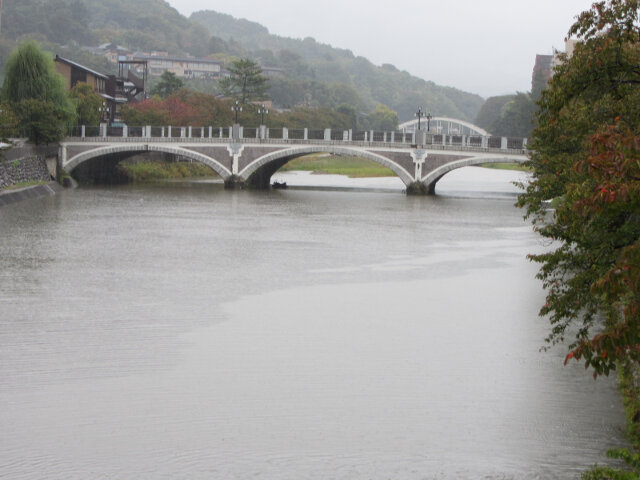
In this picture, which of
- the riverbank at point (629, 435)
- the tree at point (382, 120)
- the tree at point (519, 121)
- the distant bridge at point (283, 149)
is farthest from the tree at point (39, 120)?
the tree at point (382, 120)

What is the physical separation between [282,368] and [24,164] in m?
40.3

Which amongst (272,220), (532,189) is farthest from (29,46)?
(532,189)

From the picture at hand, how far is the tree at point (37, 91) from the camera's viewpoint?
57.2 m

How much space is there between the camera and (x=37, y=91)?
58500 mm

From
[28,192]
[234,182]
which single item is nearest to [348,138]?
[234,182]

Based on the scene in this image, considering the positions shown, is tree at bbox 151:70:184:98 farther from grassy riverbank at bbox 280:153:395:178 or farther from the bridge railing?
→ the bridge railing

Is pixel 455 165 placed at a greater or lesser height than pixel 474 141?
lesser

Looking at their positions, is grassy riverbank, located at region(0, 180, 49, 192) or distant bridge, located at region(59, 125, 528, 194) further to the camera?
distant bridge, located at region(59, 125, 528, 194)

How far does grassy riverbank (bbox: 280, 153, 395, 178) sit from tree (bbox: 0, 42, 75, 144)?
3126cm

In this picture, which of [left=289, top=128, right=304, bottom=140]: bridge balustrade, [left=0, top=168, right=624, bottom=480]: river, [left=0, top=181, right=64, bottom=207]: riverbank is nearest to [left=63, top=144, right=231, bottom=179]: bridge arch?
[left=0, top=181, right=64, bottom=207]: riverbank

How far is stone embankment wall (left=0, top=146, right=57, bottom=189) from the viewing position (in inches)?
1825

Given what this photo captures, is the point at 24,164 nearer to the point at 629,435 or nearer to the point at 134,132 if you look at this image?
the point at 134,132

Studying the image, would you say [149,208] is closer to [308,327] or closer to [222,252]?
[222,252]

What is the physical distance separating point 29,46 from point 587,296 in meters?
52.7
